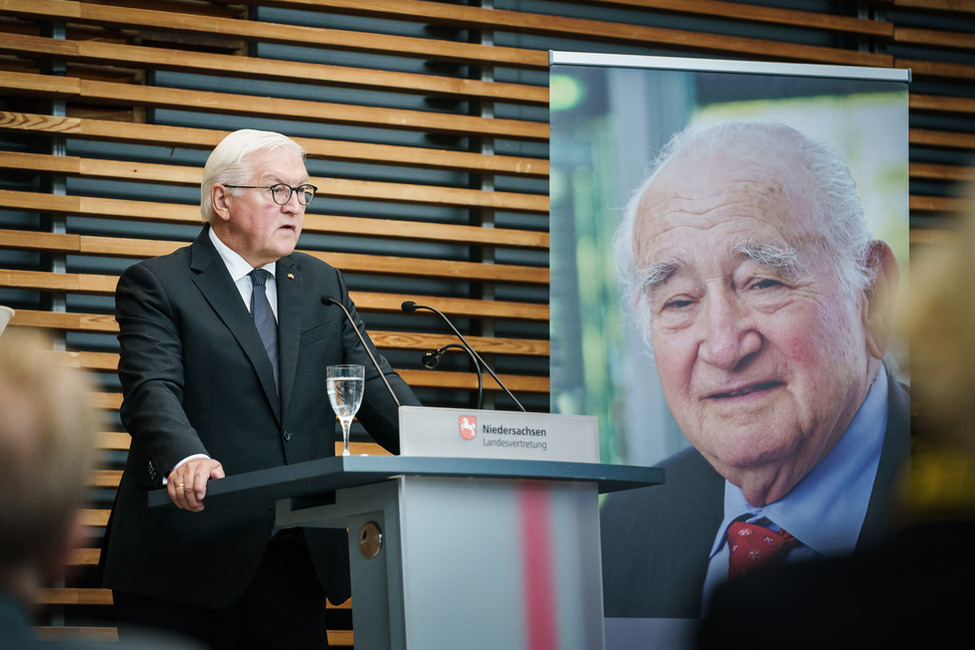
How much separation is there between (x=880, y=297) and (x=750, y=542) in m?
0.96

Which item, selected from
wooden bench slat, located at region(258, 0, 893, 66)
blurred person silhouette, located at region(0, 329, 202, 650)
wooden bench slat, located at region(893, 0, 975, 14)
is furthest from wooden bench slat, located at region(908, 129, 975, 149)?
blurred person silhouette, located at region(0, 329, 202, 650)

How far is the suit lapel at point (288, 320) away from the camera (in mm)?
2762

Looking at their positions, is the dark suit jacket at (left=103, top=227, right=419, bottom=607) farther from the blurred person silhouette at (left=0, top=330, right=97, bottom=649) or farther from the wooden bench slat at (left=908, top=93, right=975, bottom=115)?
the wooden bench slat at (left=908, top=93, right=975, bottom=115)

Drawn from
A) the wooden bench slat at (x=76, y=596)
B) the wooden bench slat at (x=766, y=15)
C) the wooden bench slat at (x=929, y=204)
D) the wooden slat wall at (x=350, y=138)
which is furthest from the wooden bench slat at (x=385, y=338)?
the wooden bench slat at (x=929, y=204)

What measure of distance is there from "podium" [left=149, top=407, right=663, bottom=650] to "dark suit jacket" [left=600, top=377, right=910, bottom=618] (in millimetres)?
1557

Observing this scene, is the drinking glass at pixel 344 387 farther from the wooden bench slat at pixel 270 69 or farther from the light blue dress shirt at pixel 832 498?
the wooden bench slat at pixel 270 69

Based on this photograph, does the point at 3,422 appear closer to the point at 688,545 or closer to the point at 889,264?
the point at 688,545

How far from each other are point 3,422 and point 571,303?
3.12 meters

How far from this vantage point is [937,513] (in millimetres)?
877

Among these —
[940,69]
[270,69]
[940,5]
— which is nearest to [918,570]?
[270,69]

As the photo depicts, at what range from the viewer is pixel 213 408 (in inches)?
107

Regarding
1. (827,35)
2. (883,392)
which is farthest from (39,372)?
(827,35)

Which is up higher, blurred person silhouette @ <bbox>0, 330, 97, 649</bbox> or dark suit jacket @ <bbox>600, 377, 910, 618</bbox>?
blurred person silhouette @ <bbox>0, 330, 97, 649</bbox>

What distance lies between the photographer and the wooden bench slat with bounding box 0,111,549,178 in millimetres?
4211
